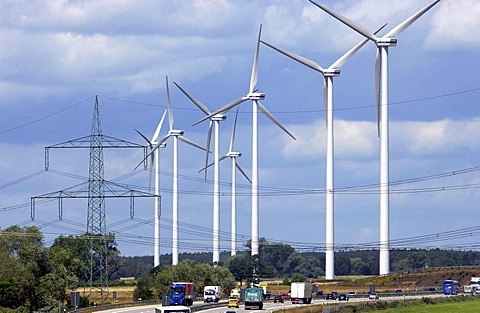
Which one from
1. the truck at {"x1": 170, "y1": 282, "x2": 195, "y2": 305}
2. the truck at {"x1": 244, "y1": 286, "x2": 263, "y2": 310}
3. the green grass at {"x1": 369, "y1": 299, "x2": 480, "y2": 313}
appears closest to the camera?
the green grass at {"x1": 369, "y1": 299, "x2": 480, "y2": 313}

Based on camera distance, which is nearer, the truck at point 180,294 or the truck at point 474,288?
the truck at point 180,294

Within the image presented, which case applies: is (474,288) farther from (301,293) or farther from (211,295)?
(211,295)

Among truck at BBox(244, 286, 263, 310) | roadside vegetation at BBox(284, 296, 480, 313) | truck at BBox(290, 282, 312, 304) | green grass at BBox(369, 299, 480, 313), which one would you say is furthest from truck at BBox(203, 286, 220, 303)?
green grass at BBox(369, 299, 480, 313)

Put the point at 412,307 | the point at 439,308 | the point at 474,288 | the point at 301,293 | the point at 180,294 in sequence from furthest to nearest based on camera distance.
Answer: the point at 474,288, the point at 301,293, the point at 180,294, the point at 412,307, the point at 439,308

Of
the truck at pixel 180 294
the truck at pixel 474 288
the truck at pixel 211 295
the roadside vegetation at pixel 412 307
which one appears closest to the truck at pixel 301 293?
the truck at pixel 180 294

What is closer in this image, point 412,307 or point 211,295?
point 412,307

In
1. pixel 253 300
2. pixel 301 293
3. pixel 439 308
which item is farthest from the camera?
pixel 301 293

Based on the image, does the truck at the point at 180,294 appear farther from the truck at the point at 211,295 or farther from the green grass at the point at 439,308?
the green grass at the point at 439,308

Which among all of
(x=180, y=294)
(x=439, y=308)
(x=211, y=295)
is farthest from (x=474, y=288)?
(x=439, y=308)

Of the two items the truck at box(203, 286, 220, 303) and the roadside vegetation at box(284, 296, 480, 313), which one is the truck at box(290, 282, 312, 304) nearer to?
the truck at box(203, 286, 220, 303)

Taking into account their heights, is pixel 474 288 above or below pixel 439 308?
above

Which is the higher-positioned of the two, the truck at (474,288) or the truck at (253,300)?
the truck at (474,288)

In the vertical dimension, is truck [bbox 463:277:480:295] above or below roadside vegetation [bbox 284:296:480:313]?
above

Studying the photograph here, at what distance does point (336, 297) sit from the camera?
192 metres
